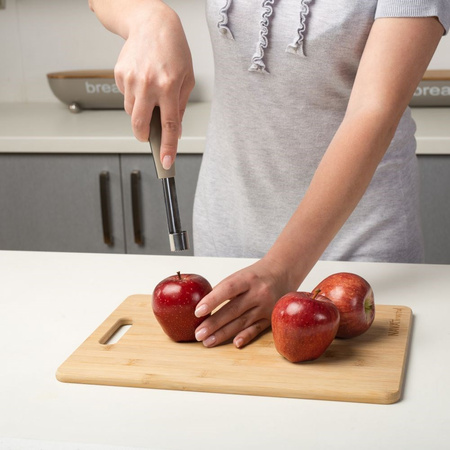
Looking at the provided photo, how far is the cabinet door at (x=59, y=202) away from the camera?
204 cm

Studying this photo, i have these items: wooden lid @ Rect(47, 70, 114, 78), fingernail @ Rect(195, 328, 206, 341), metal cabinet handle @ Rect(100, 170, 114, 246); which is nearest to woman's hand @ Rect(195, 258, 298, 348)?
fingernail @ Rect(195, 328, 206, 341)

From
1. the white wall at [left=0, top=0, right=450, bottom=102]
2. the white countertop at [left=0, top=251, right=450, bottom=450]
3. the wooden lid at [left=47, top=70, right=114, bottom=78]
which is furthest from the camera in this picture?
the white wall at [left=0, top=0, right=450, bottom=102]

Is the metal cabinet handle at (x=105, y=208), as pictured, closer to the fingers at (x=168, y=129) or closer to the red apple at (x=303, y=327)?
the fingers at (x=168, y=129)

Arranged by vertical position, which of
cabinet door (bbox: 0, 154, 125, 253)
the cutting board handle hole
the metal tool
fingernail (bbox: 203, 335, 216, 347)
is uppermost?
the metal tool

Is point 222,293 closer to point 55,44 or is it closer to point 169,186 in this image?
point 169,186

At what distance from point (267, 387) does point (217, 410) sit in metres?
0.06

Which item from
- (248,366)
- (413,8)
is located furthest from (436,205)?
(248,366)

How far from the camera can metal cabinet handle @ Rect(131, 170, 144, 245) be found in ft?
6.54

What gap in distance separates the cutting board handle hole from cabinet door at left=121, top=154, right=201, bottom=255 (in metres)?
1.04

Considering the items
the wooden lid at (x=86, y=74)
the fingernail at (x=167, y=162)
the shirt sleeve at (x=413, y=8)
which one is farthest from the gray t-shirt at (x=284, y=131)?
the wooden lid at (x=86, y=74)

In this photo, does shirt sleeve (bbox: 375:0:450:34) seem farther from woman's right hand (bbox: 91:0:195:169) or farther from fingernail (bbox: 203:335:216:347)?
fingernail (bbox: 203:335:216:347)

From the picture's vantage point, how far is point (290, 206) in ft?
4.23

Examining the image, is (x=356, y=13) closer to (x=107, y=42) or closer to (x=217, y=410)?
(x=217, y=410)

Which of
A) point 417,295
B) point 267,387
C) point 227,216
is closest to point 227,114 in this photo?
point 227,216
